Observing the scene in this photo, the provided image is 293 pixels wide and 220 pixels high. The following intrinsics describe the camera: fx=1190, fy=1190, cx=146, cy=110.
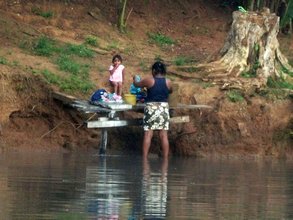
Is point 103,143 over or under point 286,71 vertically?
under

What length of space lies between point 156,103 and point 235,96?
7.35 feet

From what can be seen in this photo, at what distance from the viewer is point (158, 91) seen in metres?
21.0

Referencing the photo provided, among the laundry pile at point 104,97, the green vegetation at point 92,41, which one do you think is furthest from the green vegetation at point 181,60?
the laundry pile at point 104,97

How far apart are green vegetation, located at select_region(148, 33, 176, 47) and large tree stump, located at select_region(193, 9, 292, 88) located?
122 inches

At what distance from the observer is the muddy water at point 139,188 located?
533 inches

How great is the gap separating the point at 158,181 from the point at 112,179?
2.17ft

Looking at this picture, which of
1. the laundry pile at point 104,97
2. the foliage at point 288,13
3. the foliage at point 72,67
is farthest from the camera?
the foliage at point 288,13

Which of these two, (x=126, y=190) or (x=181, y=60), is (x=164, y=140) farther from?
(x=126, y=190)

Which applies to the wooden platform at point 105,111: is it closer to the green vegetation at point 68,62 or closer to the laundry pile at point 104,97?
the laundry pile at point 104,97

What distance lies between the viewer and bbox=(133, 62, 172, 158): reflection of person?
21.0 meters

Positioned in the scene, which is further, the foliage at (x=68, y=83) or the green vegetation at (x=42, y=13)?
the green vegetation at (x=42, y=13)

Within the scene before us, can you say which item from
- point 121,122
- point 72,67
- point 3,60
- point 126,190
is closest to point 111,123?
point 121,122

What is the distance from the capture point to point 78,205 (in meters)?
13.9

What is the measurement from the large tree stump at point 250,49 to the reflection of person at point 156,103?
8.79 feet
